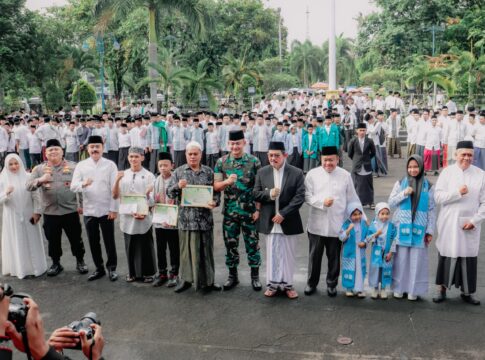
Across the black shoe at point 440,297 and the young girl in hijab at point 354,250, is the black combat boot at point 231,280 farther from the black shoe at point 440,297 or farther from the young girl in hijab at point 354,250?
the black shoe at point 440,297

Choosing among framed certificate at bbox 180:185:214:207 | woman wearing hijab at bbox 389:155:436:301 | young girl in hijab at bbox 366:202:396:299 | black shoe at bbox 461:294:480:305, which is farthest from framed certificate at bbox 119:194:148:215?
black shoe at bbox 461:294:480:305

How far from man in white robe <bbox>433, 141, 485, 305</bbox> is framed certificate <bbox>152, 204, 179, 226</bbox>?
294 centimetres

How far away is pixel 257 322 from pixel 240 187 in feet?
5.13

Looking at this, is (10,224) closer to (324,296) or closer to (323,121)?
(324,296)

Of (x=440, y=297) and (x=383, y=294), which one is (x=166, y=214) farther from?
(x=440, y=297)

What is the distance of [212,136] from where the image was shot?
49.1 feet

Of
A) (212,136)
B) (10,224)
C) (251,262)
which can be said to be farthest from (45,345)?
(212,136)

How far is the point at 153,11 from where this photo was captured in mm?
20359

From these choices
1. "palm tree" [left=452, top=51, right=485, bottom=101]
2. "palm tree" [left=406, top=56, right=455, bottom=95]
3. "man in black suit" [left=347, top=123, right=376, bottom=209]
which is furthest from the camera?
"palm tree" [left=406, top=56, right=455, bottom=95]

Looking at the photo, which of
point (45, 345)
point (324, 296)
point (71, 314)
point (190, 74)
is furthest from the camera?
point (190, 74)

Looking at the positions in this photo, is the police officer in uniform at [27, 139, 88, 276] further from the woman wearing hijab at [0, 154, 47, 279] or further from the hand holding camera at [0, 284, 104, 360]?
the hand holding camera at [0, 284, 104, 360]

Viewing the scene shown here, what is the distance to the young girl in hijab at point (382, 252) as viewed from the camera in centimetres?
562

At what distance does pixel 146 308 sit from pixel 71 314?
0.79m

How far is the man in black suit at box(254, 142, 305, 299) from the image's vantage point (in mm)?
5750
